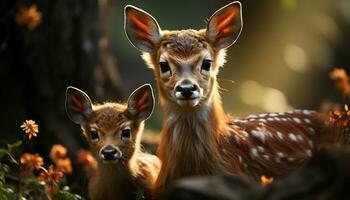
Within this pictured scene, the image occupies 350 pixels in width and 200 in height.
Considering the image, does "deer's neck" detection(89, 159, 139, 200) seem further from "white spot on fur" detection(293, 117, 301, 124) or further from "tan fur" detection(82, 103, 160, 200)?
"white spot on fur" detection(293, 117, 301, 124)

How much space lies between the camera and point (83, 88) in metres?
10.0

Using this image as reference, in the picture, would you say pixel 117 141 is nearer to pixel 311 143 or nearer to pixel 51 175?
pixel 51 175

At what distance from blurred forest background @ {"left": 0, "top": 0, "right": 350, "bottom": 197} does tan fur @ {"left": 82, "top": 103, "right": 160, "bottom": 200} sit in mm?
1095

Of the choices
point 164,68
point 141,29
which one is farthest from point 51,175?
point 141,29

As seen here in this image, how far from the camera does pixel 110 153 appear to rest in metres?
7.29

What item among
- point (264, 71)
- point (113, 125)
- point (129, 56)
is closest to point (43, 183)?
point (113, 125)

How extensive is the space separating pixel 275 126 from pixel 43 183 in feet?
7.30

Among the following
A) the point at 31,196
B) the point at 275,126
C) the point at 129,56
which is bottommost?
the point at 129,56

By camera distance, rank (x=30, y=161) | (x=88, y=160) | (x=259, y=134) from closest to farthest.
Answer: (x=30, y=161)
(x=259, y=134)
(x=88, y=160)

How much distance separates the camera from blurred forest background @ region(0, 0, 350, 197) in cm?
967

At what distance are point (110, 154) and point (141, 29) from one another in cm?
121

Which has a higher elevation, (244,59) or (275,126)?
(275,126)

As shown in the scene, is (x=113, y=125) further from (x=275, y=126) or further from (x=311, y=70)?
(x=311, y=70)

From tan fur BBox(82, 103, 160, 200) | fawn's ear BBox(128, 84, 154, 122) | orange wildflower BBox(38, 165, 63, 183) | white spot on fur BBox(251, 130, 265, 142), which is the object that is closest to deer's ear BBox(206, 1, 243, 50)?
fawn's ear BBox(128, 84, 154, 122)
